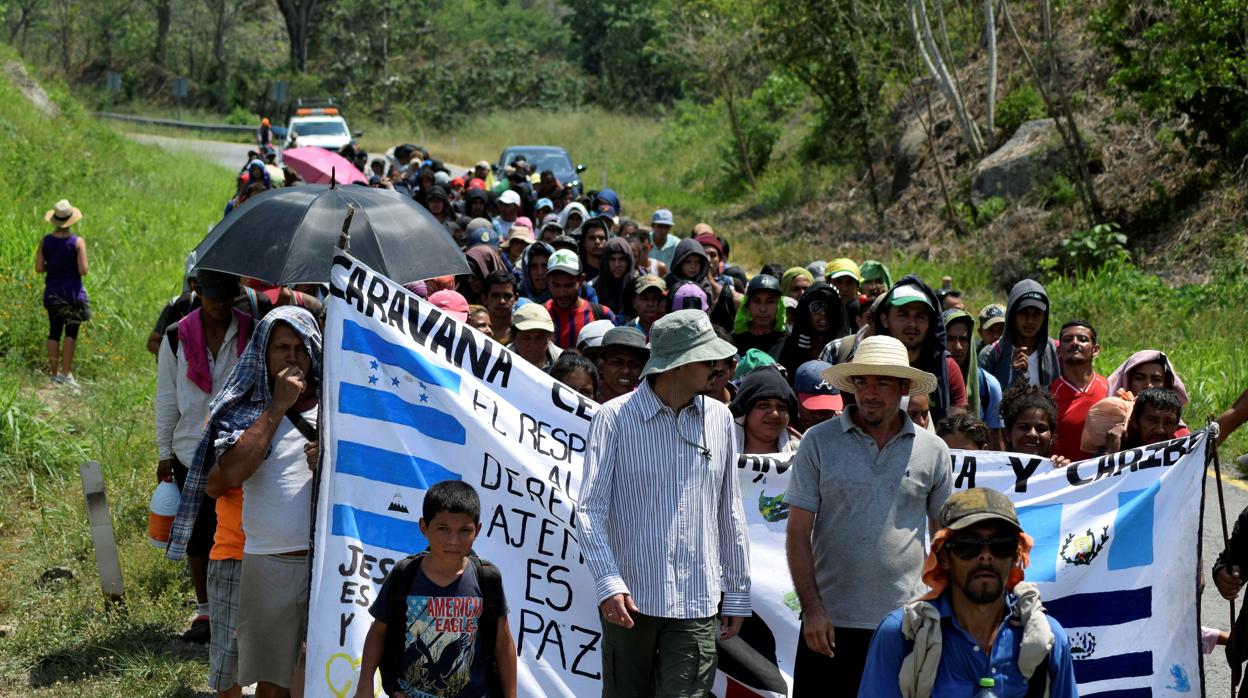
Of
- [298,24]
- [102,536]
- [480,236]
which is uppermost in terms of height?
[298,24]

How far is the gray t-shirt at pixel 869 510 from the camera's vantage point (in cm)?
465

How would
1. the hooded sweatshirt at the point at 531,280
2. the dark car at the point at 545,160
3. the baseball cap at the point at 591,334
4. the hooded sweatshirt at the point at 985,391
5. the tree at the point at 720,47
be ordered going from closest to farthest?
the hooded sweatshirt at the point at 985,391 < the baseball cap at the point at 591,334 < the hooded sweatshirt at the point at 531,280 < the dark car at the point at 545,160 < the tree at the point at 720,47

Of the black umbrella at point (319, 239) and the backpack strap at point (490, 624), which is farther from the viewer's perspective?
the black umbrella at point (319, 239)

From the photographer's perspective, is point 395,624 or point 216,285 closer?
point 395,624

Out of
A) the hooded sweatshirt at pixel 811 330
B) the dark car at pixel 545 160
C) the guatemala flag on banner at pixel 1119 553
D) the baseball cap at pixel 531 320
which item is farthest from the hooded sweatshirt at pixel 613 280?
the dark car at pixel 545 160

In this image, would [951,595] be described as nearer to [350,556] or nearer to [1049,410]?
[350,556]

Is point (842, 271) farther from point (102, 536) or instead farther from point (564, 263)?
point (102, 536)

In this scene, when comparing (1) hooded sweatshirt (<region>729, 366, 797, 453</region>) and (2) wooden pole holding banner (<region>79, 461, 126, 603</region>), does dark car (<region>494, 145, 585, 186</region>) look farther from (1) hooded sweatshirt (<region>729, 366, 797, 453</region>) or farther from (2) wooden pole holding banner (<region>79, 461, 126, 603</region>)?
(1) hooded sweatshirt (<region>729, 366, 797, 453</region>)

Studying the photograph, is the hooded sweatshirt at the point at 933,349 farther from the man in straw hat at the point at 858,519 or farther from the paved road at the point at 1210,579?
the man in straw hat at the point at 858,519

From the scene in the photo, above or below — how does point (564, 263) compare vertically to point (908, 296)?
above

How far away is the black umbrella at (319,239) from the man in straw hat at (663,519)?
1.77 metres

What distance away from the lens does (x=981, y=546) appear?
365 cm

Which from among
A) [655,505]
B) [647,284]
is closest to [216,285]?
[655,505]

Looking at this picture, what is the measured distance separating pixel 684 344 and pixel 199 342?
2.61 meters
